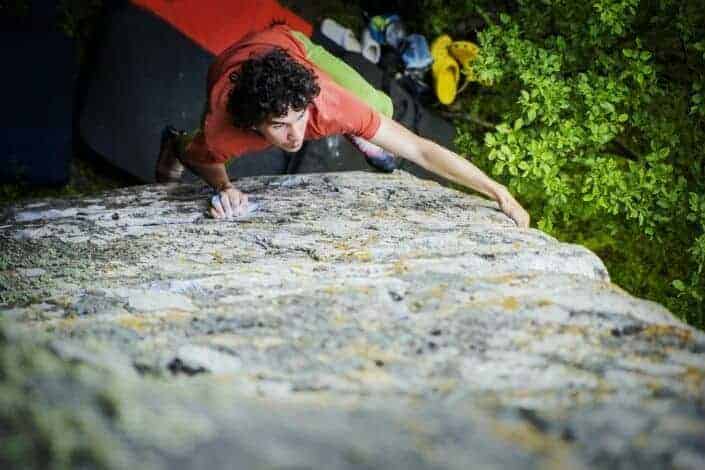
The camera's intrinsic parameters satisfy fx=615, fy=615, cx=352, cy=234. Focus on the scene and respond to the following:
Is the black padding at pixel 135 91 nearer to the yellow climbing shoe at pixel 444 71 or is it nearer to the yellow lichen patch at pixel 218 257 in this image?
the yellow climbing shoe at pixel 444 71

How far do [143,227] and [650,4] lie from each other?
9.46 ft

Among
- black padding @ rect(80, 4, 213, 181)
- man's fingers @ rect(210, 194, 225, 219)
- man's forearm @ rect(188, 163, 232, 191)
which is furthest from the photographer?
black padding @ rect(80, 4, 213, 181)

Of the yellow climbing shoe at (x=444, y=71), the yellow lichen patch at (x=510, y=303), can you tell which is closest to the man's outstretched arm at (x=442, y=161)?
the yellow lichen patch at (x=510, y=303)

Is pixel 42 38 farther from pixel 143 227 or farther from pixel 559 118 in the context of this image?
pixel 559 118

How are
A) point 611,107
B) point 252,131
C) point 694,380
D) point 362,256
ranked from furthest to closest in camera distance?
1. point 611,107
2. point 252,131
3. point 362,256
4. point 694,380

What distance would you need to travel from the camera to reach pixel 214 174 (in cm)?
276

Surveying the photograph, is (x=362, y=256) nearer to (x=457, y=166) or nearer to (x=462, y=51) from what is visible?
(x=457, y=166)

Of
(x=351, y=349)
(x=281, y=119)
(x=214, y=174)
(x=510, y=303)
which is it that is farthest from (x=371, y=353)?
(x=214, y=174)

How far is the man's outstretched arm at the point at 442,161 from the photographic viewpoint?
247cm

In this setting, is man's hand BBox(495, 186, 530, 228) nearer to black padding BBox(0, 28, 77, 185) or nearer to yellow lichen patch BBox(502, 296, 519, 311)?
yellow lichen patch BBox(502, 296, 519, 311)

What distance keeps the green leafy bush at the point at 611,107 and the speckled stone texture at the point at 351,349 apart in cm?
133

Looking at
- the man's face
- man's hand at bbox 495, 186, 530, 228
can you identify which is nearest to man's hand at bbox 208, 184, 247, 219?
the man's face

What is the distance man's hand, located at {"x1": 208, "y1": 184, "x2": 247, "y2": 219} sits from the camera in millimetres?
2467

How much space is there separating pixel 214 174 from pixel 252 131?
0.30 metres
